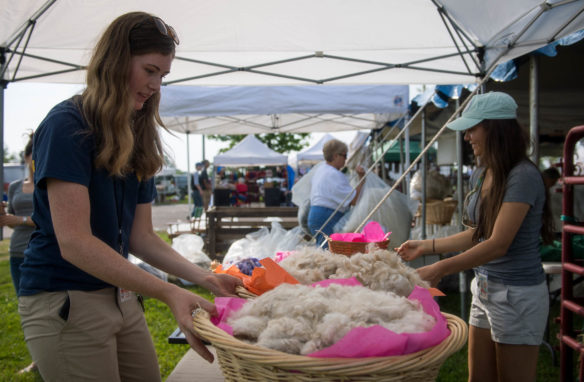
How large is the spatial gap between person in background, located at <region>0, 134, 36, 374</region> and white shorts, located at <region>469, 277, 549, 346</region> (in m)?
3.61

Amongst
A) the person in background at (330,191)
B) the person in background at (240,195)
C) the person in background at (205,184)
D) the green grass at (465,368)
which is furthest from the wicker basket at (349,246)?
the person in background at (240,195)

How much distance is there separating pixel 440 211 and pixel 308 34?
3.28 m

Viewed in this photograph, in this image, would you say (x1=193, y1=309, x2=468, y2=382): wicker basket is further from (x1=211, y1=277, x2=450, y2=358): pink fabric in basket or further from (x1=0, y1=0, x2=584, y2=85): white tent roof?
(x1=0, y1=0, x2=584, y2=85): white tent roof

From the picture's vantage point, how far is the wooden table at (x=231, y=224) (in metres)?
7.65

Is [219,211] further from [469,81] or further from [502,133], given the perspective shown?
[502,133]

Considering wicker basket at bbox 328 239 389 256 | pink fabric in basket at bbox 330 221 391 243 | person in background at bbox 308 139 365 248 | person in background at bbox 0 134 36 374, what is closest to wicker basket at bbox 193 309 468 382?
wicker basket at bbox 328 239 389 256

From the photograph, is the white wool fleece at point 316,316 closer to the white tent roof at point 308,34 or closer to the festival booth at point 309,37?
the festival booth at point 309,37

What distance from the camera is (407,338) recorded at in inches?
35.7

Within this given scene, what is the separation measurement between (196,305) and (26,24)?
11.4 ft

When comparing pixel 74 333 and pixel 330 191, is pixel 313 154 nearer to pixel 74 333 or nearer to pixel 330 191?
pixel 330 191

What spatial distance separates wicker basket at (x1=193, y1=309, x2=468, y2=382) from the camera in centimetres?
86

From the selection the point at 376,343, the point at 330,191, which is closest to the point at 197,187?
the point at 330,191

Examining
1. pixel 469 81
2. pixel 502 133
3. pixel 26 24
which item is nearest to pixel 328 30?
pixel 469 81

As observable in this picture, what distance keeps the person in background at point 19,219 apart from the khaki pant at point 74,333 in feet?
8.69
